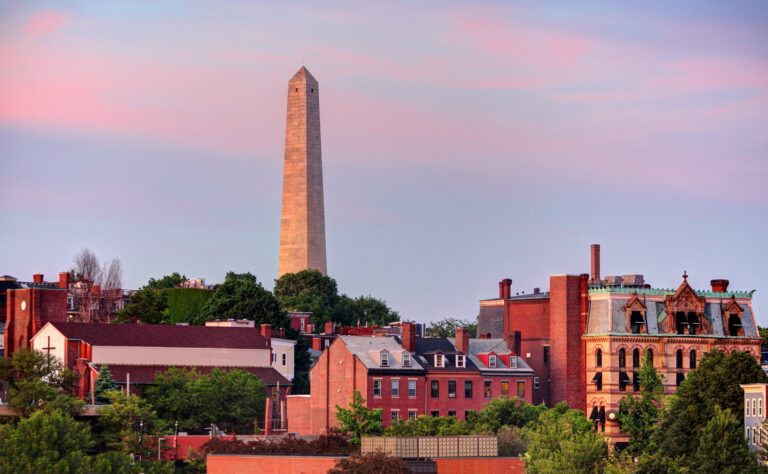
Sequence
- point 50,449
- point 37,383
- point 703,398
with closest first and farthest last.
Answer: point 50,449 → point 703,398 → point 37,383

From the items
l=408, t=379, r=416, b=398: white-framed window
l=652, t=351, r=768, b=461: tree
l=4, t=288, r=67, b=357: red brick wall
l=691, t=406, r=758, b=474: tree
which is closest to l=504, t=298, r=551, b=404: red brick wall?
l=408, t=379, r=416, b=398: white-framed window

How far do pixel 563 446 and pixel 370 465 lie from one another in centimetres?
3132

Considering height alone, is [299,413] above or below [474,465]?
above

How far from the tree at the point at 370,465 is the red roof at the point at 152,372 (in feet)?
195

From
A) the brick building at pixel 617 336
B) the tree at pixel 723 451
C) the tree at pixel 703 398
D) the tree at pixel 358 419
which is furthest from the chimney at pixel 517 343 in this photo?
the tree at pixel 723 451

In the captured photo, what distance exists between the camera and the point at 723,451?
137m

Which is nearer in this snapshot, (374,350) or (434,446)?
(434,446)

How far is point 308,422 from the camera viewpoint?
605 feet

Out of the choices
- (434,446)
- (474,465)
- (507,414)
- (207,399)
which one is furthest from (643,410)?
(474,465)

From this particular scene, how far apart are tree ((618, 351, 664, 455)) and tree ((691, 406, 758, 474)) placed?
2352 cm

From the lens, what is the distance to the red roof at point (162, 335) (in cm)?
18662

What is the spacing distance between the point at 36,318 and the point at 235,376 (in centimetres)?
2013

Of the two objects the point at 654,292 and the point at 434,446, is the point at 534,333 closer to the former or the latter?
the point at 654,292

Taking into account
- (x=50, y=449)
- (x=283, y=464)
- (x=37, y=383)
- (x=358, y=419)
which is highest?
(x=37, y=383)
